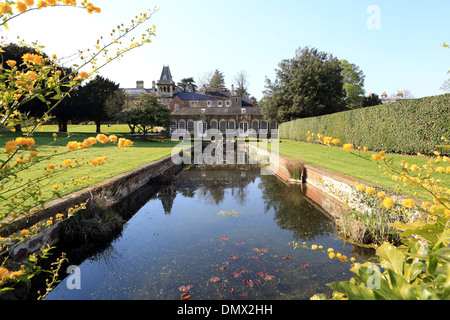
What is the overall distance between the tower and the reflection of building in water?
167 feet

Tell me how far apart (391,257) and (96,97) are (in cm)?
4091

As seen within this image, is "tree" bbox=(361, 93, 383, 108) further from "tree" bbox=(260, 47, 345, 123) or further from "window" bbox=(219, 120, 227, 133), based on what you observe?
"window" bbox=(219, 120, 227, 133)

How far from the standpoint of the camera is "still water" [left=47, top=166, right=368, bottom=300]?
3242 mm

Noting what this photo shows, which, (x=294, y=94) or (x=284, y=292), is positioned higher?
(x=294, y=94)

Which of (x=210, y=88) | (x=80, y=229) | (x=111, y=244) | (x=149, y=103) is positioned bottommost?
(x=111, y=244)

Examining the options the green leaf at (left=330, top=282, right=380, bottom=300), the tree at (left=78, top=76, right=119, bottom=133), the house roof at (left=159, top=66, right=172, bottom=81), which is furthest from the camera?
the house roof at (left=159, top=66, right=172, bottom=81)

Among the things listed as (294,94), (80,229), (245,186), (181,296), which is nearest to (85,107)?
(294,94)

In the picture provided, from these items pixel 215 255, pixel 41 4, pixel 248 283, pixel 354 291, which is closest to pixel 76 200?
pixel 215 255

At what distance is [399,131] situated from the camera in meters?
11.2

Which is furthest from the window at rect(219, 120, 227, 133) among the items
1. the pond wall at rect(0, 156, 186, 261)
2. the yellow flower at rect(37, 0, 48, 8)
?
the yellow flower at rect(37, 0, 48, 8)

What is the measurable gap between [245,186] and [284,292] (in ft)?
21.5

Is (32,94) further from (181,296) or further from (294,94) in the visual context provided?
(294,94)

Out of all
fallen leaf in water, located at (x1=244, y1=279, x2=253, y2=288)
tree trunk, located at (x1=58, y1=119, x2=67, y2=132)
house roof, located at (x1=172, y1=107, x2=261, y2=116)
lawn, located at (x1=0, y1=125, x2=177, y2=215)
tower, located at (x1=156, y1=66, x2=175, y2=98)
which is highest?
tower, located at (x1=156, y1=66, x2=175, y2=98)

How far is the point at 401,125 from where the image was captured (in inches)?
435
